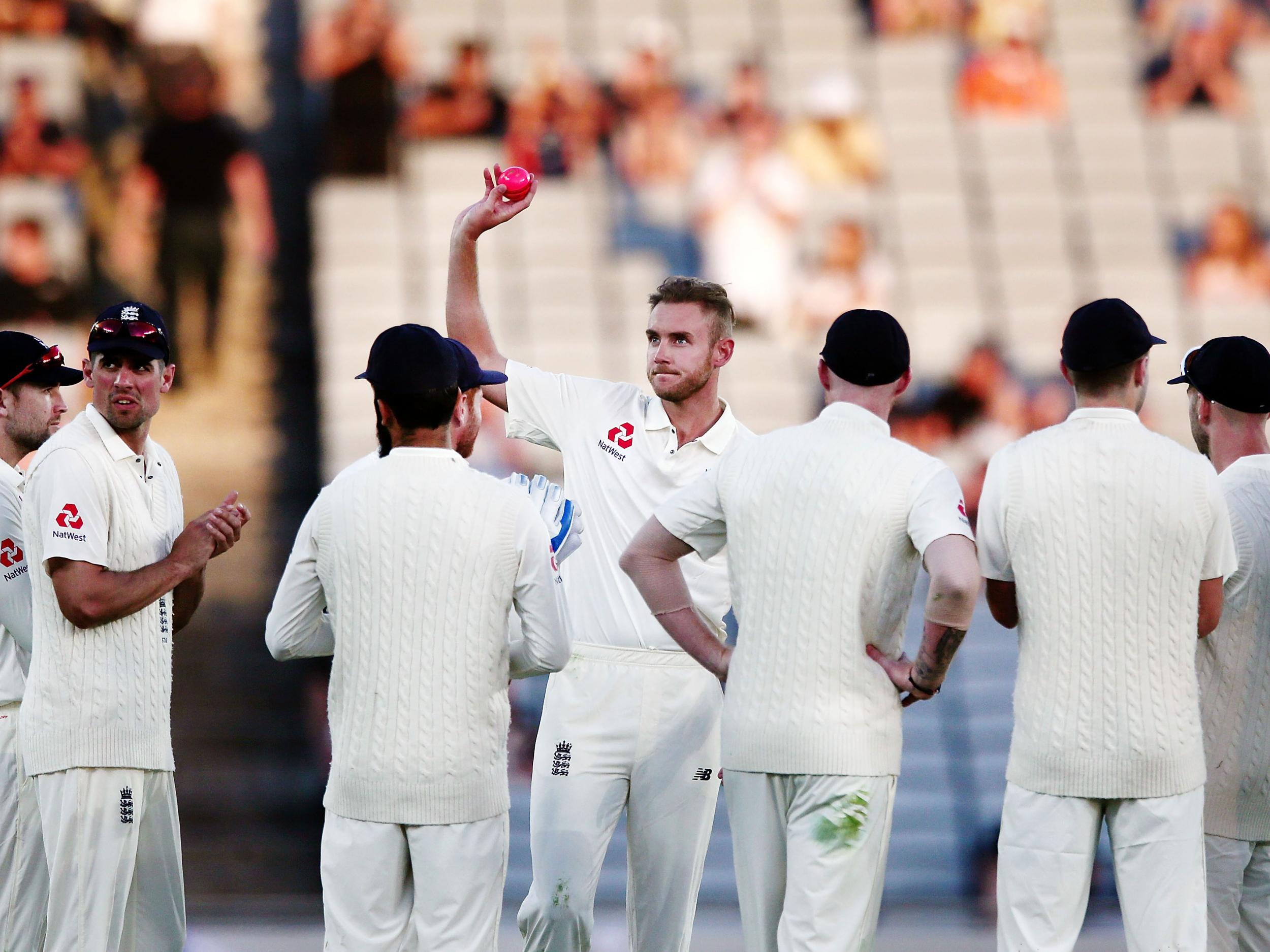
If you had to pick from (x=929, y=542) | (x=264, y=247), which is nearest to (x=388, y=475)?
(x=929, y=542)

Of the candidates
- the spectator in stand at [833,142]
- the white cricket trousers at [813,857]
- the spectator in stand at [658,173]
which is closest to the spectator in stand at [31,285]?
the spectator in stand at [658,173]

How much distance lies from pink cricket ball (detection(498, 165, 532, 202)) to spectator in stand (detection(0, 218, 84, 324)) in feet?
23.3

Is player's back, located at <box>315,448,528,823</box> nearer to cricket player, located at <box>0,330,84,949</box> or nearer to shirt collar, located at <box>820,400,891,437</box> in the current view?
shirt collar, located at <box>820,400,891,437</box>

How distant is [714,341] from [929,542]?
1.19 meters

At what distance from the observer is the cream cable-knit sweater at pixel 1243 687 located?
396 cm

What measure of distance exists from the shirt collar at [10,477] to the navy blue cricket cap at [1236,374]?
314cm

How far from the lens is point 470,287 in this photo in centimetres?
449

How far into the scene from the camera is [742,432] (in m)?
4.55

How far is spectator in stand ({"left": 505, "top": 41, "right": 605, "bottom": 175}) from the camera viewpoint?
12.0m

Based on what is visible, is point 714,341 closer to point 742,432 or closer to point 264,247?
point 742,432

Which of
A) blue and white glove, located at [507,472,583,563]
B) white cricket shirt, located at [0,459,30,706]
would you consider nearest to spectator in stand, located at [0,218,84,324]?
white cricket shirt, located at [0,459,30,706]

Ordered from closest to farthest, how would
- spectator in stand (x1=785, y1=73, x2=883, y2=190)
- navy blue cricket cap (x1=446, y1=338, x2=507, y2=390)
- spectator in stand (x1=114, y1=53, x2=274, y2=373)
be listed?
navy blue cricket cap (x1=446, y1=338, x2=507, y2=390)
spectator in stand (x1=114, y1=53, x2=274, y2=373)
spectator in stand (x1=785, y1=73, x2=883, y2=190)

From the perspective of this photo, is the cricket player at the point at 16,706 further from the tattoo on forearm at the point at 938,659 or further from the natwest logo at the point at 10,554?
the tattoo on forearm at the point at 938,659

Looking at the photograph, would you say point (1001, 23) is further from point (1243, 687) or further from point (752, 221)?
point (1243, 687)
